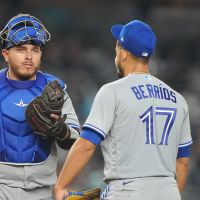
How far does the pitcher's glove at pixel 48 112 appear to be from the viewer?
5.00 metres

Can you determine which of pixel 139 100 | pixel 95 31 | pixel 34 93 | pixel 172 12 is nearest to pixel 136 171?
pixel 139 100

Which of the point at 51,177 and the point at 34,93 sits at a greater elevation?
the point at 34,93

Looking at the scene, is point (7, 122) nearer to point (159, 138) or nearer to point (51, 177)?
point (51, 177)

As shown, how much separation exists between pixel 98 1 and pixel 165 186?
8.27 m

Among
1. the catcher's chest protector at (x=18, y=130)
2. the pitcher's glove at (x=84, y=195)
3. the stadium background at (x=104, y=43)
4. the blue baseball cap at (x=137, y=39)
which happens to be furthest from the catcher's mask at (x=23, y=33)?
the stadium background at (x=104, y=43)

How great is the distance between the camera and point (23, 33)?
5180mm

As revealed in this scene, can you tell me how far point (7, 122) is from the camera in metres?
5.08

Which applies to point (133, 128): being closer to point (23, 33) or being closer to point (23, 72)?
point (23, 72)

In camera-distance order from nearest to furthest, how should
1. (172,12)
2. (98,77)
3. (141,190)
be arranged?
1. (141,190)
2. (98,77)
3. (172,12)

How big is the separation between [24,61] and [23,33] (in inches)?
7.4

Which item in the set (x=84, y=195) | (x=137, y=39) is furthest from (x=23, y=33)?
(x=84, y=195)

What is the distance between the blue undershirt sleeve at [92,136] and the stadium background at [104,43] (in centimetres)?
536

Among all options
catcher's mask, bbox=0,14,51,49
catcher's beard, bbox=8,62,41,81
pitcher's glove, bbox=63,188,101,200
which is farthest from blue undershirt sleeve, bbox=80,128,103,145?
catcher's mask, bbox=0,14,51,49

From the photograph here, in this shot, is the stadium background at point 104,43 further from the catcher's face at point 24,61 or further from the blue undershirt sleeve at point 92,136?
the blue undershirt sleeve at point 92,136
